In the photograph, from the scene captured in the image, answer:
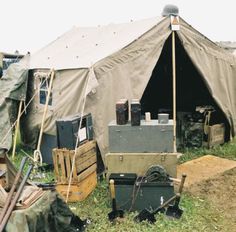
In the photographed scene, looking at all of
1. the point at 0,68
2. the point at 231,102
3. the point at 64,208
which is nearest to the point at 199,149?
the point at 231,102

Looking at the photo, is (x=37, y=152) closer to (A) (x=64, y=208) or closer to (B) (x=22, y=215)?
(A) (x=64, y=208)

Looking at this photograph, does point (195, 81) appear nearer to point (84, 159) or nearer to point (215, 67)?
point (215, 67)

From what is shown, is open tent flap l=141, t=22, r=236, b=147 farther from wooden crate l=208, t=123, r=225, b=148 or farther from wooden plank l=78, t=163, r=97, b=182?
wooden plank l=78, t=163, r=97, b=182

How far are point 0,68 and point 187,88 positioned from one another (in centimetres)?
773

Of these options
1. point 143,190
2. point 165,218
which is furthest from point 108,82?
point 165,218

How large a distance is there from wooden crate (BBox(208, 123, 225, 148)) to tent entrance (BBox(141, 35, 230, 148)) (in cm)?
13

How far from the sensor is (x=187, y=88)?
938 cm

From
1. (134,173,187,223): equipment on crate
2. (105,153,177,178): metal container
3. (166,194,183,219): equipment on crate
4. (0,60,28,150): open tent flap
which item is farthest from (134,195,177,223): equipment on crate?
(0,60,28,150): open tent flap

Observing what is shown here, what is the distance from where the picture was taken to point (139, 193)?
523cm

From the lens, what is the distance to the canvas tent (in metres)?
6.67

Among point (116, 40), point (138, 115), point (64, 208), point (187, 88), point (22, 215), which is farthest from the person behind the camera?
point (187, 88)

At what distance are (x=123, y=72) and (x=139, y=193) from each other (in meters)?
2.45

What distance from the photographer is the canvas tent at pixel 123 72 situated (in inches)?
263

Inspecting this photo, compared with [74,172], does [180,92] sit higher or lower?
higher
